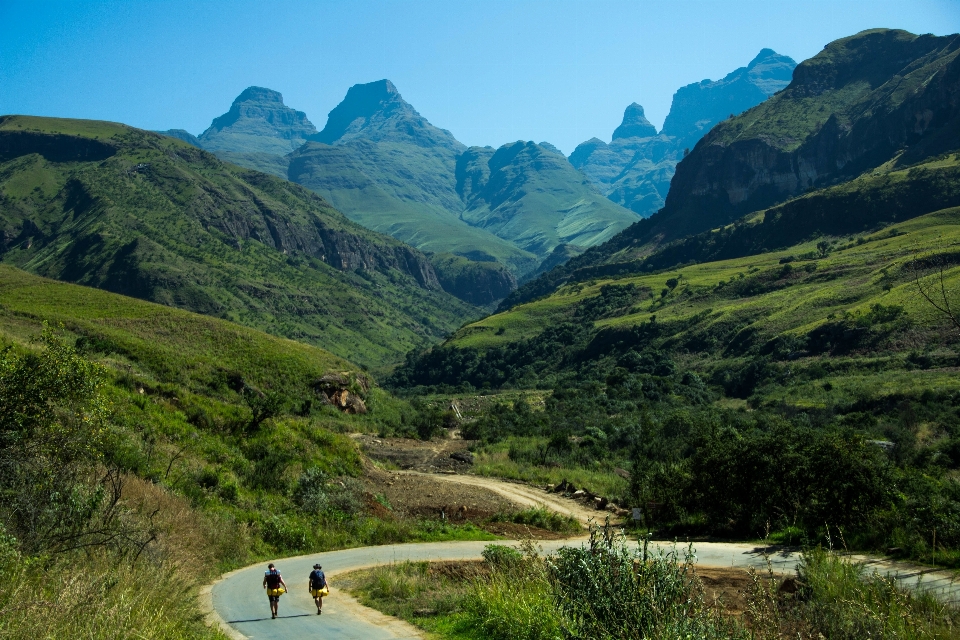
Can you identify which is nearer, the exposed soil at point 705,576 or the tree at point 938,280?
the exposed soil at point 705,576

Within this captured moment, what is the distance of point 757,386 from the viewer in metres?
75.2

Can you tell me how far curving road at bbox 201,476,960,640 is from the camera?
37.7 feet

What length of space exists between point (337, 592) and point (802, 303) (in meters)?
91.0

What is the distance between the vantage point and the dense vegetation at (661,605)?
21.5 ft

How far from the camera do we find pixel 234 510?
68.2 ft

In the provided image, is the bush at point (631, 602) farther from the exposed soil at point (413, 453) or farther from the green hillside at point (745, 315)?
the green hillside at point (745, 315)

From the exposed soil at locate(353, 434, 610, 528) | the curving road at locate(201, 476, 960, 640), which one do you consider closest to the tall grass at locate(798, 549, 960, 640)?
the curving road at locate(201, 476, 960, 640)

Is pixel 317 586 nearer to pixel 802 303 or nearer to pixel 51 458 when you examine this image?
pixel 51 458

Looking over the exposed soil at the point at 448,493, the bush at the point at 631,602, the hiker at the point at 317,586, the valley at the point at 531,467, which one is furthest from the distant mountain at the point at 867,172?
the bush at the point at 631,602

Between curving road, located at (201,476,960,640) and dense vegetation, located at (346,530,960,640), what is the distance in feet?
4.06

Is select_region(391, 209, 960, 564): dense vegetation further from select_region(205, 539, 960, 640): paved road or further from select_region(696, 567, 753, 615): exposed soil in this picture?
select_region(696, 567, 753, 615): exposed soil

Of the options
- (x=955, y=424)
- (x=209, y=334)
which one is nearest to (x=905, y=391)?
(x=955, y=424)

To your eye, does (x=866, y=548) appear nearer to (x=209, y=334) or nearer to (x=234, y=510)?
(x=234, y=510)

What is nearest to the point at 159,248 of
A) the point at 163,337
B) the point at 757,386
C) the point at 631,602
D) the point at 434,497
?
the point at 163,337
